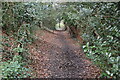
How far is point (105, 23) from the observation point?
10.9 ft

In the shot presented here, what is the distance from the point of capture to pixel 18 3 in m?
4.66

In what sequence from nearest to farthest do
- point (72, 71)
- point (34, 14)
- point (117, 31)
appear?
point (117, 31) < point (72, 71) < point (34, 14)

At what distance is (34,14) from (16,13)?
0.98 meters

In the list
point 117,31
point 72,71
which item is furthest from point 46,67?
point 117,31

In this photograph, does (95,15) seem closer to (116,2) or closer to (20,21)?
(116,2)

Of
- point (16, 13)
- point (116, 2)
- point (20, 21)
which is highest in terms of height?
point (116, 2)

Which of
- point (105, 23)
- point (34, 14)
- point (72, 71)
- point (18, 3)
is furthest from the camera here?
point (34, 14)

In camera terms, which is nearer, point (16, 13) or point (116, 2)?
point (116, 2)

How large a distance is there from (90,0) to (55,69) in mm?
2460

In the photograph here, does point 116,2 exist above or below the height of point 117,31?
above

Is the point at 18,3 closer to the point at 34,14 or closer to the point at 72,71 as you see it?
the point at 34,14

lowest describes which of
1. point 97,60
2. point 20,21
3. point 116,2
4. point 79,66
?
point 79,66

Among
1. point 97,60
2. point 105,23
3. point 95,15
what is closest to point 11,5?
point 95,15

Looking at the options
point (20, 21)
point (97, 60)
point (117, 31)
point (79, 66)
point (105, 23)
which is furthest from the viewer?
point (20, 21)
